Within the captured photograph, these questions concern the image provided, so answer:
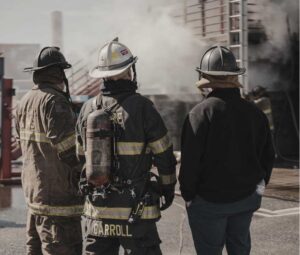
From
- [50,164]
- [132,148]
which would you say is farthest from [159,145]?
[50,164]

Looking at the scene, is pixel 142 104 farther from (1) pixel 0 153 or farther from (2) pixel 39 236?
(1) pixel 0 153

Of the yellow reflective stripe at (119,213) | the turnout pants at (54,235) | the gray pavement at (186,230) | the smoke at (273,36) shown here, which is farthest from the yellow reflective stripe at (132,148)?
the smoke at (273,36)

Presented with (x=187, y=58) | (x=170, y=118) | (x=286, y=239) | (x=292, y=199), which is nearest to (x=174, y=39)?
(x=187, y=58)

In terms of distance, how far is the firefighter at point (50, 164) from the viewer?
11.4ft

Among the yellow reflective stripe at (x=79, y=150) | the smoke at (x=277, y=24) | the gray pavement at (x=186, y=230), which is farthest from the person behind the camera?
the smoke at (x=277, y=24)

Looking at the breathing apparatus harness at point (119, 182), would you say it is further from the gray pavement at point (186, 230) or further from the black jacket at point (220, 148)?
the gray pavement at point (186, 230)

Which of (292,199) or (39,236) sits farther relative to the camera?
(292,199)

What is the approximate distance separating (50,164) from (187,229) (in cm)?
256

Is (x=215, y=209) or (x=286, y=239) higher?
(x=215, y=209)

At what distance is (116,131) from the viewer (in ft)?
10.2

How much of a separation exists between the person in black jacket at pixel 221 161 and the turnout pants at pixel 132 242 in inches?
12.0

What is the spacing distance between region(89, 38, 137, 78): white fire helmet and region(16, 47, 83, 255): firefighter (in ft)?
1.41

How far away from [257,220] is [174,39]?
7123mm

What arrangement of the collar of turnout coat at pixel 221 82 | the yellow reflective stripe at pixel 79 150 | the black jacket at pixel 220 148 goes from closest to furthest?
the black jacket at pixel 220 148 < the collar of turnout coat at pixel 221 82 < the yellow reflective stripe at pixel 79 150
